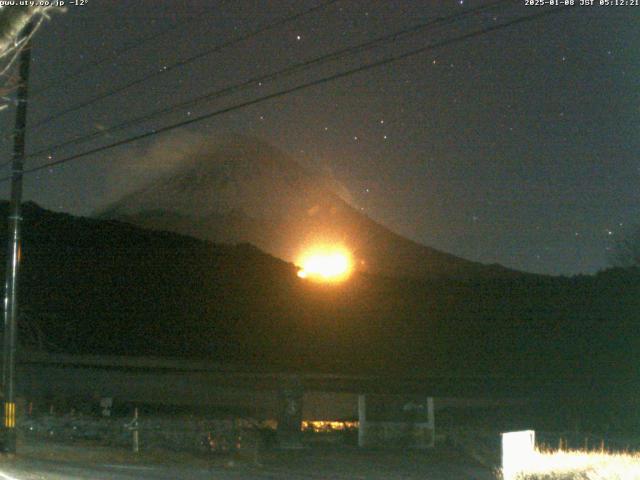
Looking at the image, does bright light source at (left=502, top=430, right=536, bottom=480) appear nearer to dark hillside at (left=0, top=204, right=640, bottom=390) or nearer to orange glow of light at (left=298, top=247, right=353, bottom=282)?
dark hillside at (left=0, top=204, right=640, bottom=390)

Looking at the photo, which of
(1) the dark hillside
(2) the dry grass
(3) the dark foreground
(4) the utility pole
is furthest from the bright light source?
(1) the dark hillside

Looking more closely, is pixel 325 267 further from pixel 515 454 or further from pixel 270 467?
pixel 515 454

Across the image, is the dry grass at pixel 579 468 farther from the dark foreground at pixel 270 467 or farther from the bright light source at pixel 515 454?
the dark foreground at pixel 270 467

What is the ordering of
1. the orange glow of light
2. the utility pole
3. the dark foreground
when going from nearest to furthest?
the dark foreground
the utility pole
the orange glow of light

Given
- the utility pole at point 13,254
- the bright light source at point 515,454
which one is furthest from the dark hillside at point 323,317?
the bright light source at point 515,454

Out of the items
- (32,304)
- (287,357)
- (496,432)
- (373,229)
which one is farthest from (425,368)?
(373,229)

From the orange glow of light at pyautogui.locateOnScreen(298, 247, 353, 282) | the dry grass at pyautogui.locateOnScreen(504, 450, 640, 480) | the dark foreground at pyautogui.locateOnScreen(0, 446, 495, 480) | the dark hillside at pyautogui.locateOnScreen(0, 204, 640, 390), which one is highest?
the orange glow of light at pyautogui.locateOnScreen(298, 247, 353, 282)

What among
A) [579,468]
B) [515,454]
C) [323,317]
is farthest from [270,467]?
[323,317]

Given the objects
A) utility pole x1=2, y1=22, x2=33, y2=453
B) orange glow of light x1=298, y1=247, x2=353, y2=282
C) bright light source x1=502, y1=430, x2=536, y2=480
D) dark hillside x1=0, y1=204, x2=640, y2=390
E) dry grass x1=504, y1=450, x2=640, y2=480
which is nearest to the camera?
dry grass x1=504, y1=450, x2=640, y2=480

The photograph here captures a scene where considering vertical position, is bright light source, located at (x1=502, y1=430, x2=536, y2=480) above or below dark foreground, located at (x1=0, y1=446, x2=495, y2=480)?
above
